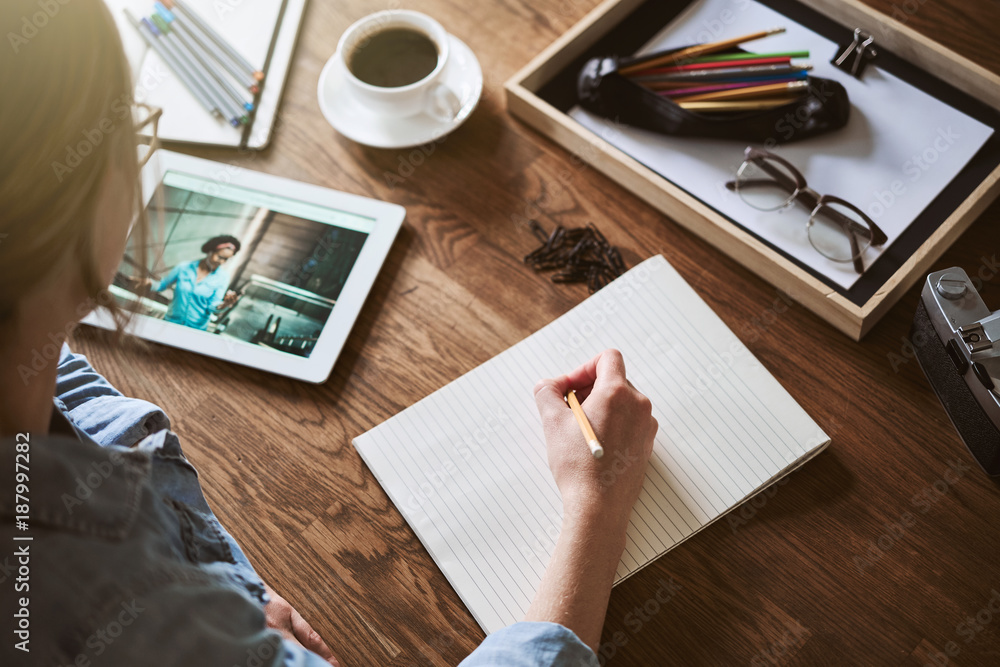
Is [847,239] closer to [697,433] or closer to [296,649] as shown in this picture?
[697,433]

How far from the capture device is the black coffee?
36.5 inches

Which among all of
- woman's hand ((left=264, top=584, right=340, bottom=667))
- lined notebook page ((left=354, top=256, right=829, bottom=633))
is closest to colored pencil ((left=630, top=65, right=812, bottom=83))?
lined notebook page ((left=354, top=256, right=829, bottom=633))

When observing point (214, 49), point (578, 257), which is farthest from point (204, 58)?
point (578, 257)

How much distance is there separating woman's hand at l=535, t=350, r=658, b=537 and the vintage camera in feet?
0.98

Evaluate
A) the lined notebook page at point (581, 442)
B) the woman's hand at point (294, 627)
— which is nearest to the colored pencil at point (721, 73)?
the lined notebook page at point (581, 442)

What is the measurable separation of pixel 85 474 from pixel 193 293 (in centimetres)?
41

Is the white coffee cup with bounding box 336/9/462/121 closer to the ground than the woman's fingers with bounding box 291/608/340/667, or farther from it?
farther from it

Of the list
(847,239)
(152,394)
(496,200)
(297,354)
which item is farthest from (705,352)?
(152,394)

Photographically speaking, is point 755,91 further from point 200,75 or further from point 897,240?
point 200,75

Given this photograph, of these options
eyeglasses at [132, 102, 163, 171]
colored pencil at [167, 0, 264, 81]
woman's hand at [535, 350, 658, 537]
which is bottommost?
colored pencil at [167, 0, 264, 81]

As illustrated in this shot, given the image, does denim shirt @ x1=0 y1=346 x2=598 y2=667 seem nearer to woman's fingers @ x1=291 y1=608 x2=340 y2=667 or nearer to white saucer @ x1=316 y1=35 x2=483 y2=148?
woman's fingers @ x1=291 y1=608 x2=340 y2=667

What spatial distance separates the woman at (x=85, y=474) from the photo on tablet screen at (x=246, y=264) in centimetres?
22

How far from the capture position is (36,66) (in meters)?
0.42

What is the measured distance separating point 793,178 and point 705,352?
25cm
